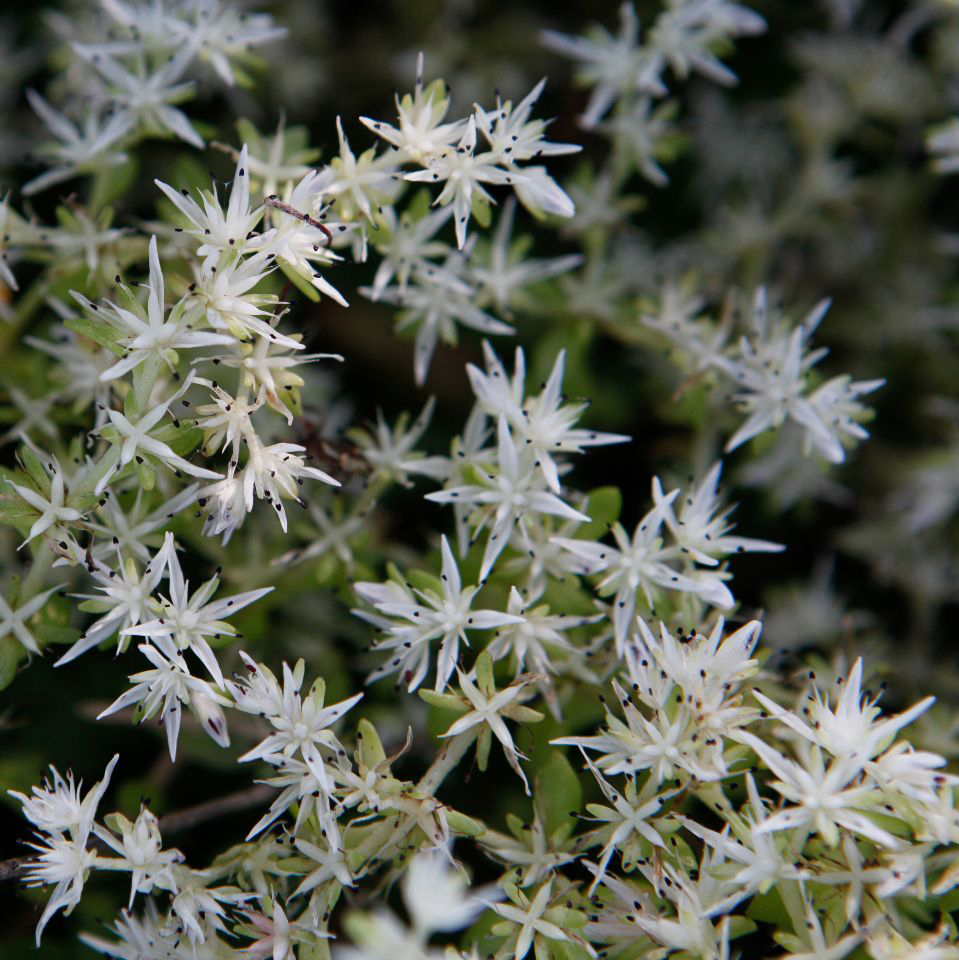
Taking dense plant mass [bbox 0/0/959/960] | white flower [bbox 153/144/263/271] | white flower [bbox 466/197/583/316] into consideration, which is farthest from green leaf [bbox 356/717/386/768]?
white flower [bbox 466/197/583/316]

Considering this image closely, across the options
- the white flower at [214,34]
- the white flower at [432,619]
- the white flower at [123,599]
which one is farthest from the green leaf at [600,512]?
the white flower at [214,34]

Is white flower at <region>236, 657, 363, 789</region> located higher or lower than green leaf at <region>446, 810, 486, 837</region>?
higher

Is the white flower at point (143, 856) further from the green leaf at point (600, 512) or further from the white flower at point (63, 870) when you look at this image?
the green leaf at point (600, 512)

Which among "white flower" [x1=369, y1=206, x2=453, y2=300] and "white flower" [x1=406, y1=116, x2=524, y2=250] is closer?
"white flower" [x1=406, y1=116, x2=524, y2=250]

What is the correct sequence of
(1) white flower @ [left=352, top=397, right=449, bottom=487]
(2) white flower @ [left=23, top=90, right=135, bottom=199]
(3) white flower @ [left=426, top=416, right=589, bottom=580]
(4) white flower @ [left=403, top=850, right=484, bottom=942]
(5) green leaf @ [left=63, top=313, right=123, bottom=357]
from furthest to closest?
1. (2) white flower @ [left=23, top=90, right=135, bottom=199]
2. (1) white flower @ [left=352, top=397, right=449, bottom=487]
3. (3) white flower @ [left=426, top=416, right=589, bottom=580]
4. (5) green leaf @ [left=63, top=313, right=123, bottom=357]
5. (4) white flower @ [left=403, top=850, right=484, bottom=942]

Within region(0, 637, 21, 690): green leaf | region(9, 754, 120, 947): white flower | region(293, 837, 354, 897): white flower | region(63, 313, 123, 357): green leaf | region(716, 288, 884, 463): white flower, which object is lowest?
region(293, 837, 354, 897): white flower

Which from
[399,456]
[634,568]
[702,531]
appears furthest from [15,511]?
[702,531]

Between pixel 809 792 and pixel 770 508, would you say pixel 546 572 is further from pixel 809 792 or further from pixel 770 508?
pixel 770 508

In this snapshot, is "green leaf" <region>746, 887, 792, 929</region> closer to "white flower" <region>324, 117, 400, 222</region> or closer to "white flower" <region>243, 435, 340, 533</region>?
"white flower" <region>243, 435, 340, 533</region>

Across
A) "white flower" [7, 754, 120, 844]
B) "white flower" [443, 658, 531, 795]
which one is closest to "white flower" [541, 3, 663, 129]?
"white flower" [443, 658, 531, 795]

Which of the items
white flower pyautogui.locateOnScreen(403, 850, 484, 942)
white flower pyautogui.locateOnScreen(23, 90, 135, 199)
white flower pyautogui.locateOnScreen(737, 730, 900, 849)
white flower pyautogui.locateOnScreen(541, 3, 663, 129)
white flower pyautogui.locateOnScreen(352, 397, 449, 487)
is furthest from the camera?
white flower pyautogui.locateOnScreen(541, 3, 663, 129)
